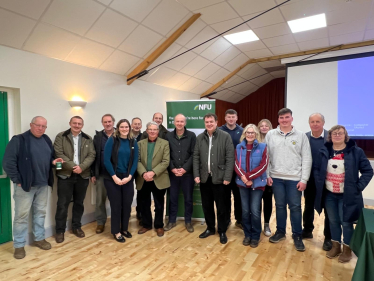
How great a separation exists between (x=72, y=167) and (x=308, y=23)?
175 inches

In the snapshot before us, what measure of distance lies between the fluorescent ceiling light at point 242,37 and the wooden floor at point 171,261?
11.8 ft

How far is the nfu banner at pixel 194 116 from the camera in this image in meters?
3.62

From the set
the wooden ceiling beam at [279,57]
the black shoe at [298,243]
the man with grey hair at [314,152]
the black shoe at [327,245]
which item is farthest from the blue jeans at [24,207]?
the wooden ceiling beam at [279,57]

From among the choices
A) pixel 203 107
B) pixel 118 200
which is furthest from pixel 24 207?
pixel 203 107

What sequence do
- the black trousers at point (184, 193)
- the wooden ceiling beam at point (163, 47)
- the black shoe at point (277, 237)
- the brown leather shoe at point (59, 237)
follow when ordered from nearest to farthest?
the black shoe at point (277, 237) < the brown leather shoe at point (59, 237) < the black trousers at point (184, 193) < the wooden ceiling beam at point (163, 47)

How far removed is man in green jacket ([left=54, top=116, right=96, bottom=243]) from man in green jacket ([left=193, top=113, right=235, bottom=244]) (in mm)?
1474

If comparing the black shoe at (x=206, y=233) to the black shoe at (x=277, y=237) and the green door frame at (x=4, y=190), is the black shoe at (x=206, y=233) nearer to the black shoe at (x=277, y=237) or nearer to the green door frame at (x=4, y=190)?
the black shoe at (x=277, y=237)

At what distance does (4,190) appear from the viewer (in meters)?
3.00

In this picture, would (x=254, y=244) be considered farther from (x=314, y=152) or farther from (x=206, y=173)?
(x=314, y=152)

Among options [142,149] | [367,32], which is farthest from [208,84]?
[142,149]

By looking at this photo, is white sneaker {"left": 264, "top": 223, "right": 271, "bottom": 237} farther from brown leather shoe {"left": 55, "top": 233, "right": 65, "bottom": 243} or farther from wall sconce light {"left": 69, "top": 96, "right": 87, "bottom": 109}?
wall sconce light {"left": 69, "top": 96, "right": 87, "bottom": 109}

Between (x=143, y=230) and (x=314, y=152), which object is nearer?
(x=314, y=152)

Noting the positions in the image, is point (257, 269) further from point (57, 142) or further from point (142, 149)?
point (57, 142)

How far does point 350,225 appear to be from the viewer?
2420 mm
